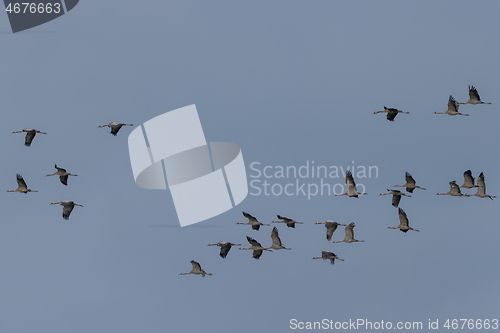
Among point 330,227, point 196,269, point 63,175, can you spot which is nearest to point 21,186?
point 63,175

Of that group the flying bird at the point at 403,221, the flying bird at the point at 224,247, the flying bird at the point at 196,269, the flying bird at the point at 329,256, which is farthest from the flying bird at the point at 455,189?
the flying bird at the point at 196,269

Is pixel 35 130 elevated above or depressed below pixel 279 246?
above

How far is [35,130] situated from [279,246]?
1894cm

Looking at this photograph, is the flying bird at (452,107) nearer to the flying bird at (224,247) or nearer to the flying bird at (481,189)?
the flying bird at (481,189)

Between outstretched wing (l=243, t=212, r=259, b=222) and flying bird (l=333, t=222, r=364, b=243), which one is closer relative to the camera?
flying bird (l=333, t=222, r=364, b=243)

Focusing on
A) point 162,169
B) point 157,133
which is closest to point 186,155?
point 162,169

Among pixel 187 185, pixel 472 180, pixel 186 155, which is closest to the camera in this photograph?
pixel 472 180

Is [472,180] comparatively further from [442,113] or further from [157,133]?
[157,133]

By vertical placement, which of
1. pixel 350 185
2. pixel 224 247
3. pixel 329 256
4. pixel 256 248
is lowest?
pixel 329 256

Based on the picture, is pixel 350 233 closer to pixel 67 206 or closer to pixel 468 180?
pixel 468 180

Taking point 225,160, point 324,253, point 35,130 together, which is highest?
point 35,130

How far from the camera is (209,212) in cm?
7444

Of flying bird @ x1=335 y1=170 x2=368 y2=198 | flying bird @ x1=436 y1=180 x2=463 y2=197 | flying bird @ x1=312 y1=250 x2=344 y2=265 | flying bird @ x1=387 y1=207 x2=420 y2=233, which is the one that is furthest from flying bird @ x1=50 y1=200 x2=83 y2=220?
flying bird @ x1=436 y1=180 x2=463 y2=197

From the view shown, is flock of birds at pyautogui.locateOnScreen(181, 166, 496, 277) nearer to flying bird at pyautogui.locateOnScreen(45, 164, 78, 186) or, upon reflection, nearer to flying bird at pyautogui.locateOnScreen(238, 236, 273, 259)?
flying bird at pyautogui.locateOnScreen(238, 236, 273, 259)
